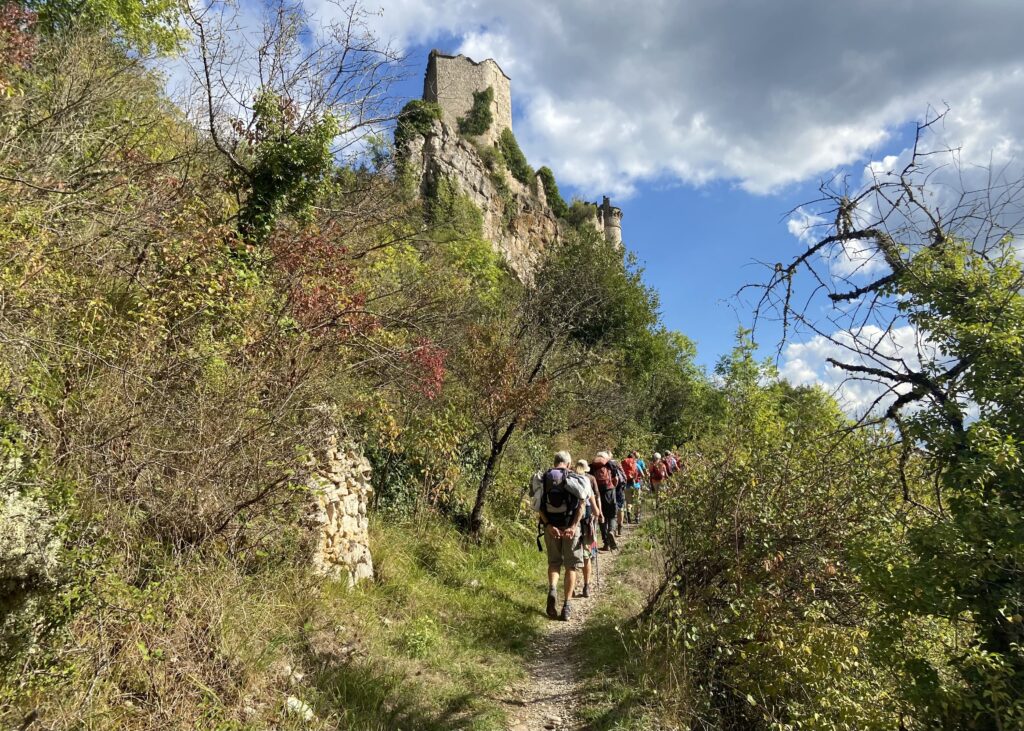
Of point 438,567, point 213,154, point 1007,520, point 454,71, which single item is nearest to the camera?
point 1007,520

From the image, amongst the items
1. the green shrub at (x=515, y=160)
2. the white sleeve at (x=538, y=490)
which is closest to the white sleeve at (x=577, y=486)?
the white sleeve at (x=538, y=490)

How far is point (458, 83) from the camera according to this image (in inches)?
1847

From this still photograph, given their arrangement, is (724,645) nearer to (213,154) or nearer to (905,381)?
(905,381)

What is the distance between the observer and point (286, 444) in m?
4.69

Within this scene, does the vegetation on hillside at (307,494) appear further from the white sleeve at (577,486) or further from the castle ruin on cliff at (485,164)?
the castle ruin on cliff at (485,164)

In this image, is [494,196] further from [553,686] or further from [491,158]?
[553,686]

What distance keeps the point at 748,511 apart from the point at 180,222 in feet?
21.2

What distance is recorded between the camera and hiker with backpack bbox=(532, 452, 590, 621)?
251 inches

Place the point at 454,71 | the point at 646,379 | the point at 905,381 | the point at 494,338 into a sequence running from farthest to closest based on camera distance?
the point at 454,71, the point at 646,379, the point at 494,338, the point at 905,381

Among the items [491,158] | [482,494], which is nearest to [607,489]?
[482,494]

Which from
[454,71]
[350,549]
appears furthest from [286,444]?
[454,71]

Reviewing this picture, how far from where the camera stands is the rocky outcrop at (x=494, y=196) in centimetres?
3625

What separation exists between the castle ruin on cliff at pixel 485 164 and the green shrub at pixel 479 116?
0.93 feet

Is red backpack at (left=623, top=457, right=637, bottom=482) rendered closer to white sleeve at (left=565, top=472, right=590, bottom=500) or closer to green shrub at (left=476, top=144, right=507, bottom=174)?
white sleeve at (left=565, top=472, right=590, bottom=500)
